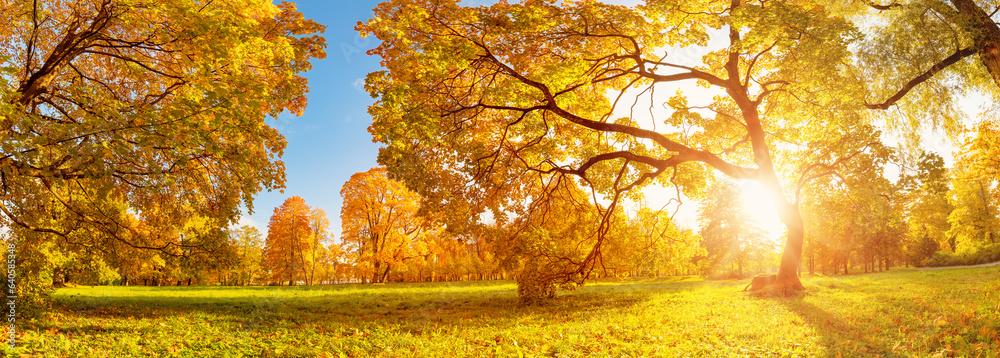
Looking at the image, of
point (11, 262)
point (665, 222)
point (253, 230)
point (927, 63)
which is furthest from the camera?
point (253, 230)

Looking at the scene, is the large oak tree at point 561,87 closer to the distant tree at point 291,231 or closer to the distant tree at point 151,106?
the distant tree at point 151,106

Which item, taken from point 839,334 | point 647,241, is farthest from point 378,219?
point 839,334

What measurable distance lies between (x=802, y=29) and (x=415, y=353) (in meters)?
12.5

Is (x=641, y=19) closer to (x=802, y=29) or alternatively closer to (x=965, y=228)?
(x=802, y=29)

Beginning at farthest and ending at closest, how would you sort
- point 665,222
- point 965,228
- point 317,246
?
point 317,246, point 965,228, point 665,222

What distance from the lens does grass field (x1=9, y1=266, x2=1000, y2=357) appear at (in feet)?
25.3

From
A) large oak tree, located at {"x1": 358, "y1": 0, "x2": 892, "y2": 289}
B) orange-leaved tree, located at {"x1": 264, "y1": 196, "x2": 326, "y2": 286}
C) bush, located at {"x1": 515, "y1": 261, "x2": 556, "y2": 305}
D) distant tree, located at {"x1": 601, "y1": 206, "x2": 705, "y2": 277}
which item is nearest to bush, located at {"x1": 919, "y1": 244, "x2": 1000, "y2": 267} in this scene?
large oak tree, located at {"x1": 358, "y1": 0, "x2": 892, "y2": 289}

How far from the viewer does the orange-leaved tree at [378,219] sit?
35594 mm

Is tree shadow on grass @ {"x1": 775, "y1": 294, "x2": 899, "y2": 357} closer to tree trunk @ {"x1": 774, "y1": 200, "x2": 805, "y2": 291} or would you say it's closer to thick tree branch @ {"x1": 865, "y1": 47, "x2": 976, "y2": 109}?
tree trunk @ {"x1": 774, "y1": 200, "x2": 805, "y2": 291}

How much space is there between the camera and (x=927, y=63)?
12.7 metres

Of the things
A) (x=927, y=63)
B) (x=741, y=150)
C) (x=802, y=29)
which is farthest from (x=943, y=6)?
(x=741, y=150)

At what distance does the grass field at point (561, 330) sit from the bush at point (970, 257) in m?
32.6

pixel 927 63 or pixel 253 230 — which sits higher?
pixel 927 63

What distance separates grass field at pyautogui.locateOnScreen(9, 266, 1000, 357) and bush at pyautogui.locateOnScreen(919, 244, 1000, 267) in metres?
32.6
